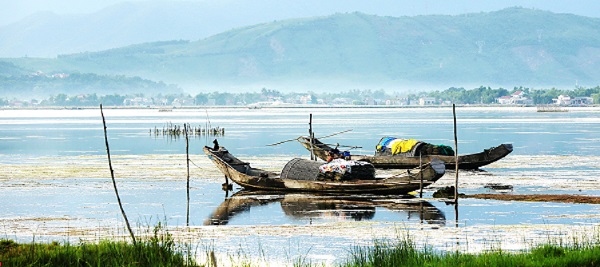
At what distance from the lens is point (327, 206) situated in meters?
27.6

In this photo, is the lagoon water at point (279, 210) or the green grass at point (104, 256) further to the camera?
the lagoon water at point (279, 210)

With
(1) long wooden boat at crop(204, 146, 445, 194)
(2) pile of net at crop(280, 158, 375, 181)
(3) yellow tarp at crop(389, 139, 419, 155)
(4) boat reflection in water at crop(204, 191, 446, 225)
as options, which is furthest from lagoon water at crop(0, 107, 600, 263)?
(3) yellow tarp at crop(389, 139, 419, 155)

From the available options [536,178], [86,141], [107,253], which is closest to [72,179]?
[536,178]

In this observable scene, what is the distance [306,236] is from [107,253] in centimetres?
643

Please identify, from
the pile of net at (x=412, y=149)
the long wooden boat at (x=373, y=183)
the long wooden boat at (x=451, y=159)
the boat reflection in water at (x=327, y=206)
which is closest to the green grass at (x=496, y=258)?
the boat reflection in water at (x=327, y=206)

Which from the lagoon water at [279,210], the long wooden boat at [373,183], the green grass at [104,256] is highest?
the green grass at [104,256]

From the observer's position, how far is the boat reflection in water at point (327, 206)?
25.3 metres

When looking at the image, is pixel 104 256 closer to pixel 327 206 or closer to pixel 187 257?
pixel 187 257

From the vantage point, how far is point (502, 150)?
4322 centimetres

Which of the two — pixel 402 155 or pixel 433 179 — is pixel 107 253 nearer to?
pixel 433 179

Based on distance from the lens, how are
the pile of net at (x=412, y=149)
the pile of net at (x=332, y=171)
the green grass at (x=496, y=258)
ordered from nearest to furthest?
the green grass at (x=496, y=258) → the pile of net at (x=332, y=171) → the pile of net at (x=412, y=149)

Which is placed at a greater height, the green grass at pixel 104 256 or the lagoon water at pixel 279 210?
the green grass at pixel 104 256

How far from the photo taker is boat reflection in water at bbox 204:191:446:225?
2531 cm

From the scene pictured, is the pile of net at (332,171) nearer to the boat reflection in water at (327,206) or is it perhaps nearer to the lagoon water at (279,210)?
the boat reflection in water at (327,206)
